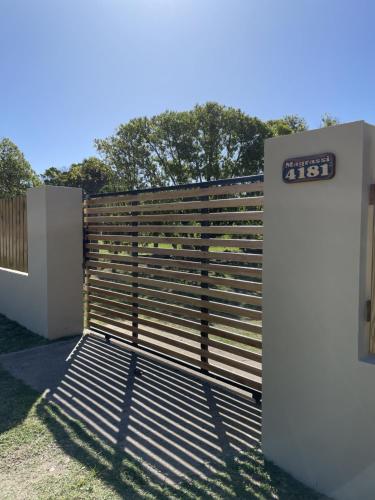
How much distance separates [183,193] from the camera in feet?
14.1

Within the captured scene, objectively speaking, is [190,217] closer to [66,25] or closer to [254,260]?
[254,260]

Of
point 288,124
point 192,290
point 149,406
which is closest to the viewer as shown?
point 149,406

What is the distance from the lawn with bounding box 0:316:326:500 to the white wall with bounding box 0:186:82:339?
2.63 meters

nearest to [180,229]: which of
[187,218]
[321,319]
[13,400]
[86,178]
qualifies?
[187,218]

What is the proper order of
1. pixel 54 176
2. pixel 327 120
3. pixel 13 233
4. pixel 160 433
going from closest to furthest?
1. pixel 160 433
2. pixel 13 233
3. pixel 327 120
4. pixel 54 176

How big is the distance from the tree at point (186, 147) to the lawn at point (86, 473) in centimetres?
1352

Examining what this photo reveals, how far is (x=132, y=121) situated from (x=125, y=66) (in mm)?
7496

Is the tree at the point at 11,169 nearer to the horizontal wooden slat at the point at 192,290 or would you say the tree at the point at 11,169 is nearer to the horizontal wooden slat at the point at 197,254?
the horizontal wooden slat at the point at 192,290

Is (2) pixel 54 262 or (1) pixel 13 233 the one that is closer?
(2) pixel 54 262

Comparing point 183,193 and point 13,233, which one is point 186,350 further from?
point 13,233

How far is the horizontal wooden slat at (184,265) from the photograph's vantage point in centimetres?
356

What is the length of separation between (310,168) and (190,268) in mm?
2187

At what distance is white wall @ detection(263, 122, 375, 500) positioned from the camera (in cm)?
215

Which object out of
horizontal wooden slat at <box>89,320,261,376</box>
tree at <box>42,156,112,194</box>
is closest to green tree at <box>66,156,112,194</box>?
tree at <box>42,156,112,194</box>
